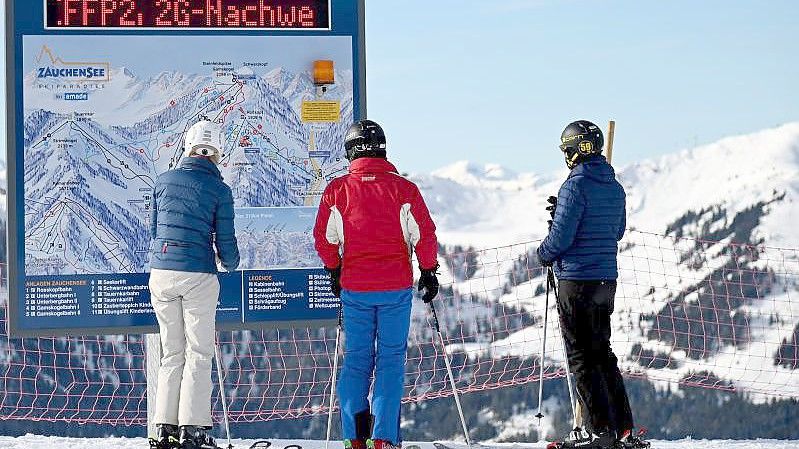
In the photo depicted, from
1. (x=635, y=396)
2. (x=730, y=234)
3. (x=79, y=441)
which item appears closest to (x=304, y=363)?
(x=635, y=396)

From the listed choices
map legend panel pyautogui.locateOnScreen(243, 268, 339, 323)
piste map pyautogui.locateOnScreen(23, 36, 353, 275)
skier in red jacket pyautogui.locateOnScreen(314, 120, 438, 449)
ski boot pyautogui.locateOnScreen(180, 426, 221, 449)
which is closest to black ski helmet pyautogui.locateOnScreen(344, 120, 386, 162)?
skier in red jacket pyautogui.locateOnScreen(314, 120, 438, 449)

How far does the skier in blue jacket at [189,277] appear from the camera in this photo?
22.0 ft

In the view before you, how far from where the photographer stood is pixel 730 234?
188 m

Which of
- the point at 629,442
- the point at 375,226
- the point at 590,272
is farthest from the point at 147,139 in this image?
the point at 629,442

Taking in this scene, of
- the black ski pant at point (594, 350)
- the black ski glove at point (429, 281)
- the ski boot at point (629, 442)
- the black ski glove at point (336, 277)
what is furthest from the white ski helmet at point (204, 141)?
the ski boot at point (629, 442)

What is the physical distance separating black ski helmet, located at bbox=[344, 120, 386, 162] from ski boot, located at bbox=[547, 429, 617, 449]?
2061 mm

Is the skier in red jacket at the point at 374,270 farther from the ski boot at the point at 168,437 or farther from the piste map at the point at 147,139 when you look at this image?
A: the piste map at the point at 147,139

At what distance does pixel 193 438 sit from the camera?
22.3 feet

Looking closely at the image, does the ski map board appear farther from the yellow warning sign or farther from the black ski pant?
the black ski pant

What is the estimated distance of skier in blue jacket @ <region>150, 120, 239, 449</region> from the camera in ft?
22.0

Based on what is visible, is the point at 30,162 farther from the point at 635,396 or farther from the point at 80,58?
the point at 635,396

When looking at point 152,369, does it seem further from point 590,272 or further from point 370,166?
point 590,272

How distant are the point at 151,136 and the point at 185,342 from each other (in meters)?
1.65

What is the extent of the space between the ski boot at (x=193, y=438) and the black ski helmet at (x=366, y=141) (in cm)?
185
